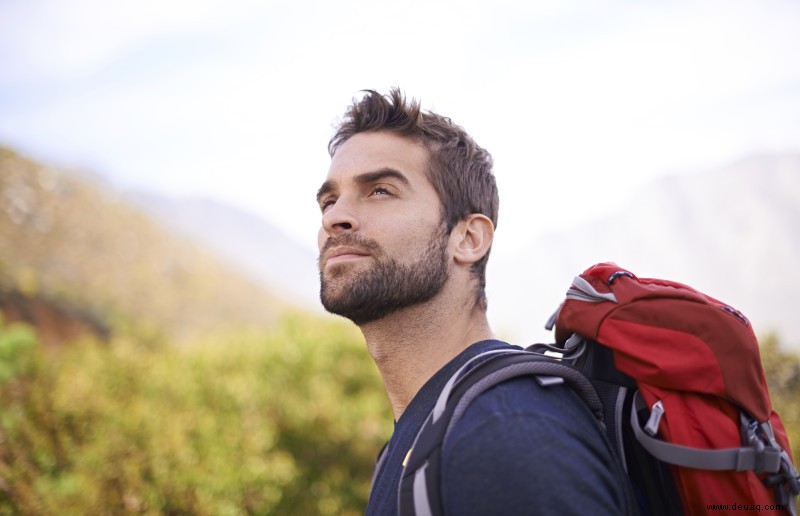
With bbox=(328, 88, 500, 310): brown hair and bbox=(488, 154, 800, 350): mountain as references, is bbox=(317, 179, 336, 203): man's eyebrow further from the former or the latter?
bbox=(488, 154, 800, 350): mountain

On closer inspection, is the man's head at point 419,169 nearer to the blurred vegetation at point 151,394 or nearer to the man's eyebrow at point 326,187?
the man's eyebrow at point 326,187

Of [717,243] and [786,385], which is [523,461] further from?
[717,243]

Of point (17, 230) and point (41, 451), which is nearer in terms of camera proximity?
point (41, 451)

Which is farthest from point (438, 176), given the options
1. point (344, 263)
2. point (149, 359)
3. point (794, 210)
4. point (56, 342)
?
point (794, 210)

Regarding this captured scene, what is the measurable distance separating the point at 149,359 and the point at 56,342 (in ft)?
6.88

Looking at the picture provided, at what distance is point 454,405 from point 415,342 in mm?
775

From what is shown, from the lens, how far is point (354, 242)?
2.27 m

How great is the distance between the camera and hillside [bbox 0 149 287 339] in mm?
10594

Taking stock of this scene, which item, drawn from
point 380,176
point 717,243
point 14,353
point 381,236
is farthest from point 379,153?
point 717,243

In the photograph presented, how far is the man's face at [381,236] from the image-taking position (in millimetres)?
2205

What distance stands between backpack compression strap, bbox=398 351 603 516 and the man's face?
2.11 ft

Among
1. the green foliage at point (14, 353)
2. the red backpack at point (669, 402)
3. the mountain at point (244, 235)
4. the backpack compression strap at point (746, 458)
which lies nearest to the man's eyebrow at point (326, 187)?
the red backpack at point (669, 402)

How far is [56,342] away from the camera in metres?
9.51

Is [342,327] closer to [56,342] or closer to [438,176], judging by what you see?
[56,342]
